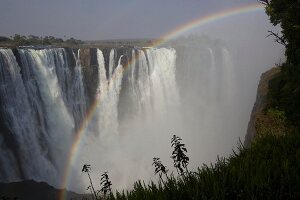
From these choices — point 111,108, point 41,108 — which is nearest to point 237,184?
point 41,108

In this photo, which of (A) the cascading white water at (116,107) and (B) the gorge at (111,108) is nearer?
(B) the gorge at (111,108)

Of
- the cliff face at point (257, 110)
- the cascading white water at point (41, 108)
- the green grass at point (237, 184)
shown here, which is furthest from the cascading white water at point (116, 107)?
the green grass at point (237, 184)

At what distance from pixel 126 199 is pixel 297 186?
2.12 metres

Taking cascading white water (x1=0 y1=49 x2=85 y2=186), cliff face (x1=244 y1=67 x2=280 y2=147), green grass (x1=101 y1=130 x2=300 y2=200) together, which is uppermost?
cascading white water (x1=0 y1=49 x2=85 y2=186)

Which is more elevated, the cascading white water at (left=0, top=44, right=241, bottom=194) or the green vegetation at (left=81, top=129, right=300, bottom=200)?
the cascading white water at (left=0, top=44, right=241, bottom=194)

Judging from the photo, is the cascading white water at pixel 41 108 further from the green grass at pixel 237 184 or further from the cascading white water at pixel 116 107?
the green grass at pixel 237 184

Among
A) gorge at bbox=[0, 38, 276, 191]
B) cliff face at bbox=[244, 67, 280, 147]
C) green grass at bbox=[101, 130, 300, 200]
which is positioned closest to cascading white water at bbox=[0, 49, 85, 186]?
gorge at bbox=[0, 38, 276, 191]

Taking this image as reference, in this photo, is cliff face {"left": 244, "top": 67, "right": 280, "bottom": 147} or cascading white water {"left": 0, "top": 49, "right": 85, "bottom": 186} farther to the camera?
cascading white water {"left": 0, "top": 49, "right": 85, "bottom": 186}

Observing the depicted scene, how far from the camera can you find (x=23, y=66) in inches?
1267

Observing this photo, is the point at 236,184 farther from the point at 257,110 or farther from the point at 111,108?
the point at 111,108

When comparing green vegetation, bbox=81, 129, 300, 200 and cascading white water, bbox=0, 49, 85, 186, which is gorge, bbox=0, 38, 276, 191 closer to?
cascading white water, bbox=0, 49, 85, 186

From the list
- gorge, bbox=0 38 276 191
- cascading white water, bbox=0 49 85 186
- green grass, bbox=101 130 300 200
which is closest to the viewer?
green grass, bbox=101 130 300 200

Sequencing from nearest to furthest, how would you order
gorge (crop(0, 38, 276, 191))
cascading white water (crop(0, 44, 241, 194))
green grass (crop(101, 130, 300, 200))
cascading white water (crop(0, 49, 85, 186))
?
green grass (crop(101, 130, 300, 200)), cascading white water (crop(0, 49, 85, 186)), gorge (crop(0, 38, 276, 191)), cascading white water (crop(0, 44, 241, 194))

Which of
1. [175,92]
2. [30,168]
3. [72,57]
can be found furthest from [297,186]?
[175,92]
